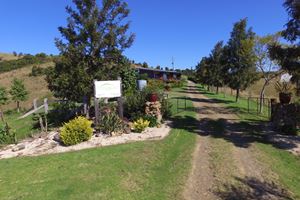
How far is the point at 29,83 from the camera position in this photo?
56.6 metres

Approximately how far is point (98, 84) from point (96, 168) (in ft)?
21.6

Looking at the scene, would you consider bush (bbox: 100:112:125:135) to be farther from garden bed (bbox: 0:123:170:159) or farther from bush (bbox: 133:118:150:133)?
bush (bbox: 133:118:150:133)

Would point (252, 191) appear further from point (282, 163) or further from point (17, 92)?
point (17, 92)

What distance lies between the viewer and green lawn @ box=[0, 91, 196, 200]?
744 cm

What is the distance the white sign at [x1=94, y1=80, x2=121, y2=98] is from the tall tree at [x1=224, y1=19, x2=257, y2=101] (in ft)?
47.3

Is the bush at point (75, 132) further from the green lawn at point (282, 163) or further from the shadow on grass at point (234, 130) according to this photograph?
the green lawn at point (282, 163)

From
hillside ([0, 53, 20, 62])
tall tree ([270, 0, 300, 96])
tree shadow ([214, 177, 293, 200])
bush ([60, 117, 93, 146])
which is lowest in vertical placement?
tree shadow ([214, 177, 293, 200])

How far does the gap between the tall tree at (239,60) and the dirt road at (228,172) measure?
1392 centimetres

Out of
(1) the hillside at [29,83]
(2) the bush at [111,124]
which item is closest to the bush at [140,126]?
(2) the bush at [111,124]

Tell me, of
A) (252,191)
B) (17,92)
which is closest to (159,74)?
(17,92)

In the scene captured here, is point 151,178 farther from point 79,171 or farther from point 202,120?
point 202,120

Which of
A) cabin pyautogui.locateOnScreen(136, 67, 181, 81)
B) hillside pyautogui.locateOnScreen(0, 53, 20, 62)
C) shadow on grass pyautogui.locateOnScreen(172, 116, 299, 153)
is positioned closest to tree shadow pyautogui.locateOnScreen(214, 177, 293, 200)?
shadow on grass pyautogui.locateOnScreen(172, 116, 299, 153)

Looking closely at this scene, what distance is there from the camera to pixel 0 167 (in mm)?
9898

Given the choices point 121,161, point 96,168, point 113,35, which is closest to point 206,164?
point 121,161
